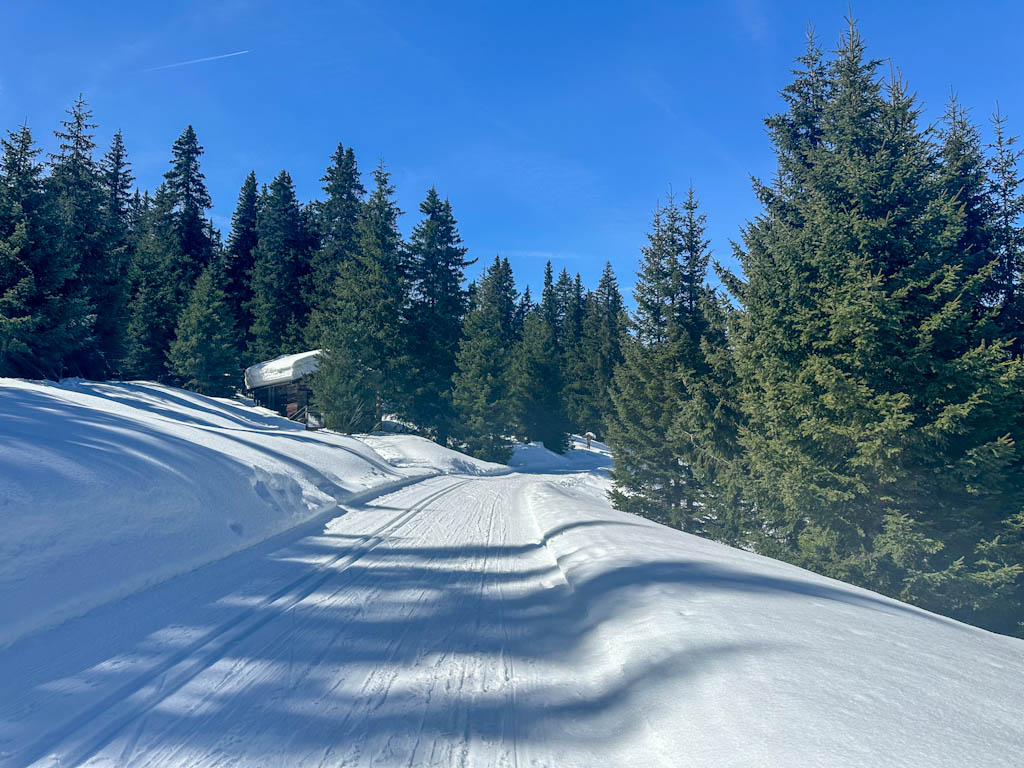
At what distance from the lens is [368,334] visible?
3034cm

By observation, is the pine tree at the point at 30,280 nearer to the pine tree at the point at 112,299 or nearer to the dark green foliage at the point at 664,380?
the pine tree at the point at 112,299

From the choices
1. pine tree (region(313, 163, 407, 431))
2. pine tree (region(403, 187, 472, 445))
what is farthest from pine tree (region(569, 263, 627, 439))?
pine tree (region(313, 163, 407, 431))

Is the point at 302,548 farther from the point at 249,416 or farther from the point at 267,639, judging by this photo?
the point at 249,416

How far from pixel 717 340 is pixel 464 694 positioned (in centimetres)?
1637

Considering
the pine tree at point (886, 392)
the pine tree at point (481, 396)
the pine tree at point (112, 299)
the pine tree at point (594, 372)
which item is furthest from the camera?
the pine tree at point (594, 372)

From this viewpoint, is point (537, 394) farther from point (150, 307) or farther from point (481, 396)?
point (150, 307)

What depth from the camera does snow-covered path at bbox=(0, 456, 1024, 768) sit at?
2725 mm

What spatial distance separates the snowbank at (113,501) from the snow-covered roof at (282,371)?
2186cm

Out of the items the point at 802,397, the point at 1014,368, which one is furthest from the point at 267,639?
the point at 1014,368

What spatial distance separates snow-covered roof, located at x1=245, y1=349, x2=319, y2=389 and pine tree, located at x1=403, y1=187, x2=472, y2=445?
6.11 m

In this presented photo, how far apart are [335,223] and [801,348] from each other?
43.5 m

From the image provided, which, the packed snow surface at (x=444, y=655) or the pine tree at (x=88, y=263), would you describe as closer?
the packed snow surface at (x=444, y=655)

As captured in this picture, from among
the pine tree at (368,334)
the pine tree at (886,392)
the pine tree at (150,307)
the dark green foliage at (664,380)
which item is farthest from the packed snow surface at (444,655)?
the pine tree at (150,307)

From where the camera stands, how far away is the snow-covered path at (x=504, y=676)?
272cm
